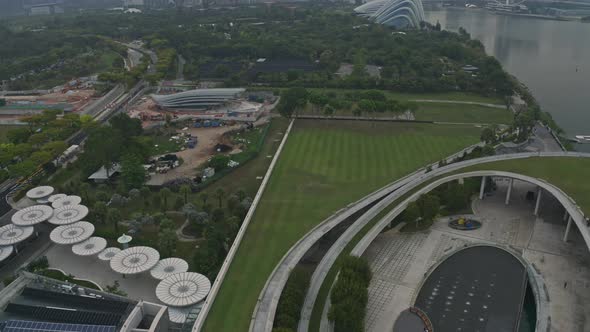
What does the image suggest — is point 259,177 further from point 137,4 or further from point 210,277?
point 137,4

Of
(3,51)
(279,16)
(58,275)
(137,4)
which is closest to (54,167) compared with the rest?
(58,275)

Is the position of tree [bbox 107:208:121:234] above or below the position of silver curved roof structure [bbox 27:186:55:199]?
below

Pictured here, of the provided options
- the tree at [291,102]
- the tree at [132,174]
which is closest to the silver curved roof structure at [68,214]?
the tree at [132,174]

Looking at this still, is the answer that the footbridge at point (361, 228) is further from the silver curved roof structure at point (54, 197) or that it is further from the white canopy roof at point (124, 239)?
the silver curved roof structure at point (54, 197)

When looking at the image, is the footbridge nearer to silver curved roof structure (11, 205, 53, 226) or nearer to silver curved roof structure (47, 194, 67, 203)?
silver curved roof structure (11, 205, 53, 226)

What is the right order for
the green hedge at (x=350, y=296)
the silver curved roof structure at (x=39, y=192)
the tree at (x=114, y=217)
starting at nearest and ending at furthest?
the green hedge at (x=350, y=296)
the tree at (x=114, y=217)
the silver curved roof structure at (x=39, y=192)

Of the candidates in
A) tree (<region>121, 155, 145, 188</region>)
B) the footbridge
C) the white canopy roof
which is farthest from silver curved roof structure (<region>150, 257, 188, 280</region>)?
tree (<region>121, 155, 145, 188</region>)

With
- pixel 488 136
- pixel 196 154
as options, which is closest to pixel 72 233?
pixel 196 154

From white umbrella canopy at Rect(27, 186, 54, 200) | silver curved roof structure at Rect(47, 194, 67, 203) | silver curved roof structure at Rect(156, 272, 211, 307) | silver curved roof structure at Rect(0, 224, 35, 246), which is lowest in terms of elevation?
silver curved roof structure at Rect(156, 272, 211, 307)
